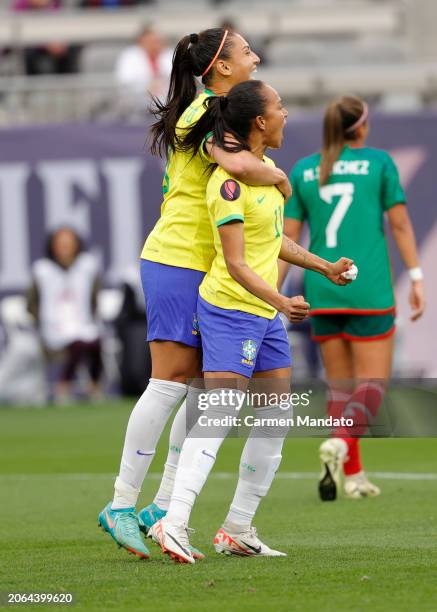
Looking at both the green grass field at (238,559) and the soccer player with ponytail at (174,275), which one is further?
the soccer player with ponytail at (174,275)

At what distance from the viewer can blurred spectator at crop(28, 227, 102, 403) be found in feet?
49.6

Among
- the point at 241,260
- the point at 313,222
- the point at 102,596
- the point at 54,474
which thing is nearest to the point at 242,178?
the point at 241,260

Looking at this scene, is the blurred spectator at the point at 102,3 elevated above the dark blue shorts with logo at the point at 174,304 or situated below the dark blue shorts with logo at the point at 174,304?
above

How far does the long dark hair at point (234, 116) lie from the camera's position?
5.59 meters

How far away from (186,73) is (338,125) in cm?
239

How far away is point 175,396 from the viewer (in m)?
5.80

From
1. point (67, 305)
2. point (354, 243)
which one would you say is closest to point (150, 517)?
point (354, 243)

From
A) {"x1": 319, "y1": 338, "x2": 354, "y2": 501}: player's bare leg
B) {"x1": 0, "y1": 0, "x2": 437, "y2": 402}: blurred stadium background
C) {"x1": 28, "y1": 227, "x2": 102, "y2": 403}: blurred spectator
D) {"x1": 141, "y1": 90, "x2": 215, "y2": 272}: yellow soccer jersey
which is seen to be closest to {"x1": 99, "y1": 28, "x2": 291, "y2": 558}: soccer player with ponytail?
{"x1": 141, "y1": 90, "x2": 215, "y2": 272}: yellow soccer jersey

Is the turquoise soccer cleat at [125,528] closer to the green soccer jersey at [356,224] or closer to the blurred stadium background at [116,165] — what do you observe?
the green soccer jersey at [356,224]

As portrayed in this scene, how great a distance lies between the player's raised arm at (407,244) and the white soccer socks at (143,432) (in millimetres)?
2709

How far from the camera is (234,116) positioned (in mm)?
5605

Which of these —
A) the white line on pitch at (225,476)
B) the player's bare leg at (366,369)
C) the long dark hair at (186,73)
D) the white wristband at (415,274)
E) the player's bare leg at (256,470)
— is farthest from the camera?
the white line on pitch at (225,476)

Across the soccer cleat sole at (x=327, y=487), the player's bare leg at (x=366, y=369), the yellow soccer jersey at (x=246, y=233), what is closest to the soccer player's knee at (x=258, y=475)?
the yellow soccer jersey at (x=246, y=233)

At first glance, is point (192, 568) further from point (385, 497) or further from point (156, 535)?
point (385, 497)
